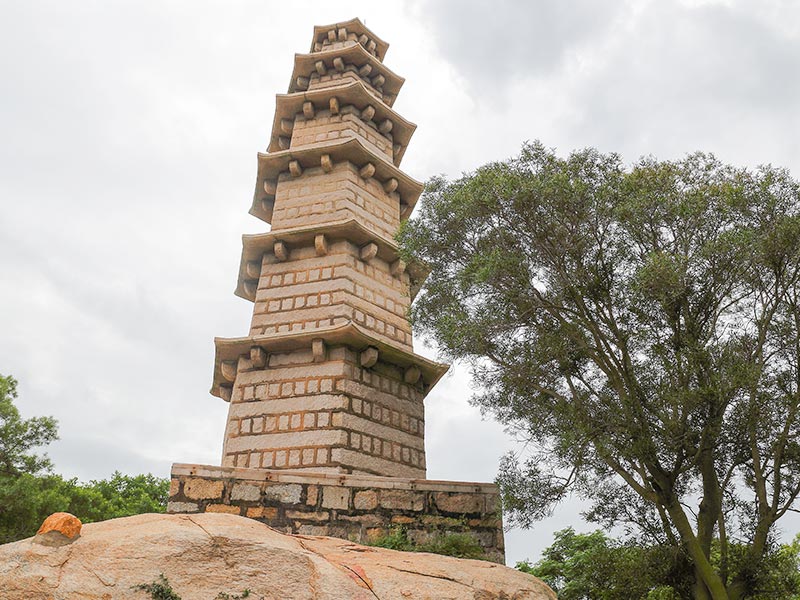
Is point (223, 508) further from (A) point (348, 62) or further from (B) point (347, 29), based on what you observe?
A: (B) point (347, 29)

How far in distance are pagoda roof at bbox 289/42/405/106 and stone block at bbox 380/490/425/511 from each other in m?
14.1

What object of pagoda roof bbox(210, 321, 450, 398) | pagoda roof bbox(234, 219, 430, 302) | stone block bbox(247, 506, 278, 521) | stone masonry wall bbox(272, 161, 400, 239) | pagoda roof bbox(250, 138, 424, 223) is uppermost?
pagoda roof bbox(250, 138, 424, 223)

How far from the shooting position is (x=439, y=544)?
28.9 ft

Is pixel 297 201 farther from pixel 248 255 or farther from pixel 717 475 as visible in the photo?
pixel 717 475

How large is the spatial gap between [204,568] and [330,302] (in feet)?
29.2

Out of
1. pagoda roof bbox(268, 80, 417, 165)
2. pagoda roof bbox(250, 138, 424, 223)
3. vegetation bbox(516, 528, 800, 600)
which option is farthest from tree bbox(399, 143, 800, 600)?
pagoda roof bbox(268, 80, 417, 165)

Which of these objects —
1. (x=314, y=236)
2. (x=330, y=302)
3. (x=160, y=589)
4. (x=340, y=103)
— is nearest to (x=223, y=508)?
(x=160, y=589)

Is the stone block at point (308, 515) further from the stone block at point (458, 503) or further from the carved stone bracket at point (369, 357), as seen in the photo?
the carved stone bracket at point (369, 357)

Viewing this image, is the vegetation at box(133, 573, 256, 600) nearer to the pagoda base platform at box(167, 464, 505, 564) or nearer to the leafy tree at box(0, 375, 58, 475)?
the pagoda base platform at box(167, 464, 505, 564)

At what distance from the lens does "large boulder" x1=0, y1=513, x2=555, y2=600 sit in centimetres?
469

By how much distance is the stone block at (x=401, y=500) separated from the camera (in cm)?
937

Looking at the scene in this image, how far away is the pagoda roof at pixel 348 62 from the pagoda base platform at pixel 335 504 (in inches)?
548

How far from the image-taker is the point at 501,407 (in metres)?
11.1

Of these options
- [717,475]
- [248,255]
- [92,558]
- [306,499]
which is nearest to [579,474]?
[717,475]
